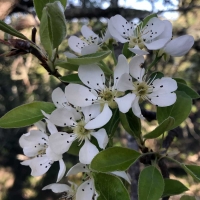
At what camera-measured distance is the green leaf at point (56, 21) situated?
17.7 inches

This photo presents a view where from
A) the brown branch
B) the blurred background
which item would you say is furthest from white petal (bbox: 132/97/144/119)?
the brown branch

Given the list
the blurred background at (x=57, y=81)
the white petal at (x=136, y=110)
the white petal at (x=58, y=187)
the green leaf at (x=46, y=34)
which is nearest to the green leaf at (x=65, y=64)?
the green leaf at (x=46, y=34)

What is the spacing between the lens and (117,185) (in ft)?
1.55

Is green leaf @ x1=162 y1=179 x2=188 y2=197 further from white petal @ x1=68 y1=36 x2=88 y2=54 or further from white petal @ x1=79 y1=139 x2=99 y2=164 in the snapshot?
white petal @ x1=68 y1=36 x2=88 y2=54

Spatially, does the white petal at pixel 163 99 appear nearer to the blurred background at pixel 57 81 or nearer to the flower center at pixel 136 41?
the flower center at pixel 136 41

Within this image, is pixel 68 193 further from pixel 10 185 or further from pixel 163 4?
pixel 10 185

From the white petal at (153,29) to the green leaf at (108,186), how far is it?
0.26m

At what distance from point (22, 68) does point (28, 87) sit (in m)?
0.18

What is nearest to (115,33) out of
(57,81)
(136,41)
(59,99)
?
(136,41)

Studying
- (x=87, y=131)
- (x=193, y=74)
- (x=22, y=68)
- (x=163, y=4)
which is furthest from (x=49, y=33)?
(x=193, y=74)

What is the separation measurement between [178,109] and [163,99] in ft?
0.18

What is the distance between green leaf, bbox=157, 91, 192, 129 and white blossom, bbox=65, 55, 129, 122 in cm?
10

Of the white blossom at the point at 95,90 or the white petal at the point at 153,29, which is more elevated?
the white petal at the point at 153,29

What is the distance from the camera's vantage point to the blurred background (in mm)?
1579
